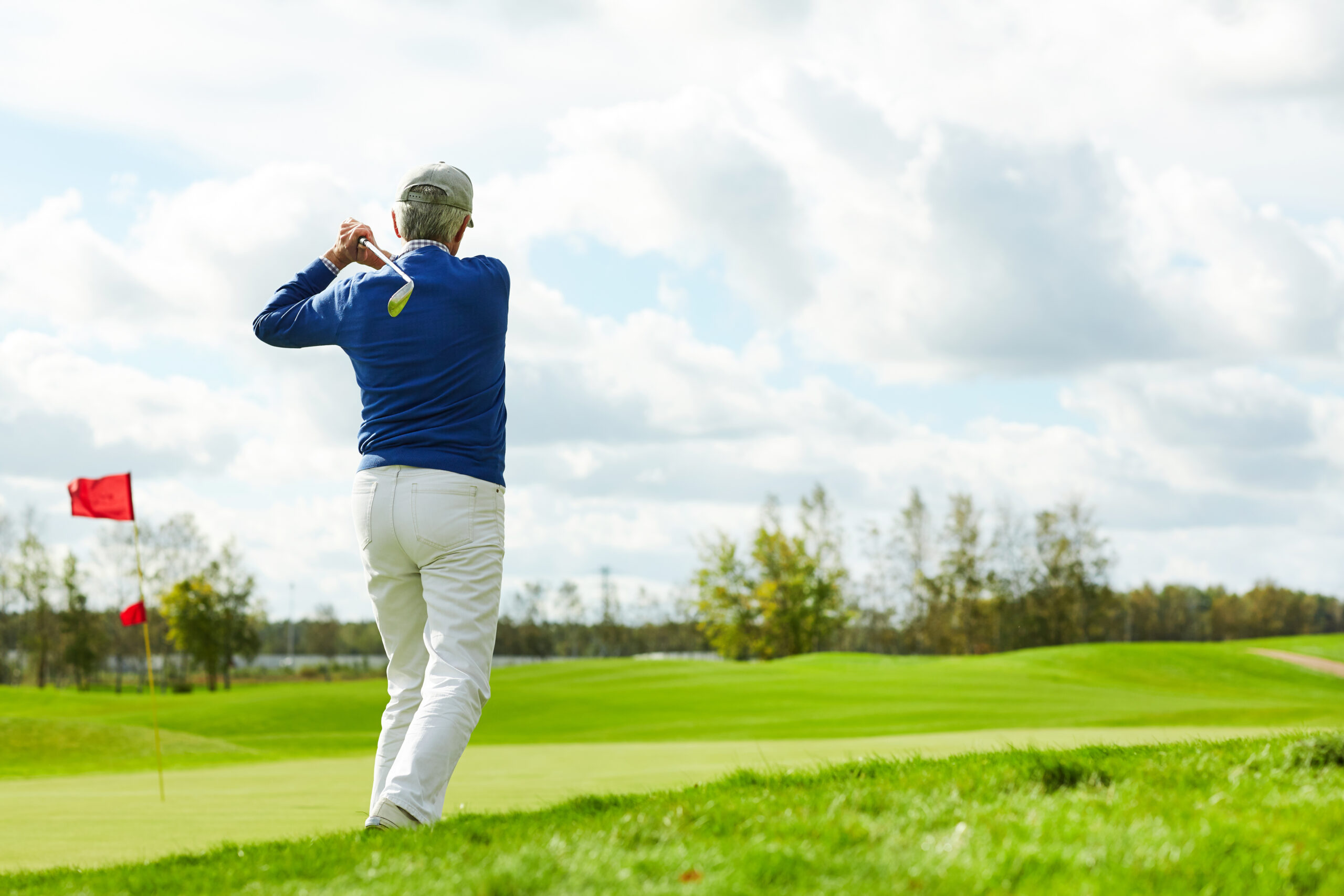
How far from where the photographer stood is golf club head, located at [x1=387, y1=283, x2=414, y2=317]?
191 inches

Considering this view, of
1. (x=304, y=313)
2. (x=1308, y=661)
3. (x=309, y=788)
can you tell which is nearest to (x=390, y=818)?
(x=304, y=313)

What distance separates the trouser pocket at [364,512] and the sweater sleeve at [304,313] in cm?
74

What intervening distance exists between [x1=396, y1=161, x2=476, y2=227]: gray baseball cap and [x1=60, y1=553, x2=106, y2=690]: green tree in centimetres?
7033

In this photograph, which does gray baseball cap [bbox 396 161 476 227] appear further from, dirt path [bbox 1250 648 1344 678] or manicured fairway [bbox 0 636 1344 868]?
dirt path [bbox 1250 648 1344 678]

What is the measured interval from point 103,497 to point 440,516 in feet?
30.3

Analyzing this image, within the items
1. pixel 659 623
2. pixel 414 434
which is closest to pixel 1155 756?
pixel 414 434

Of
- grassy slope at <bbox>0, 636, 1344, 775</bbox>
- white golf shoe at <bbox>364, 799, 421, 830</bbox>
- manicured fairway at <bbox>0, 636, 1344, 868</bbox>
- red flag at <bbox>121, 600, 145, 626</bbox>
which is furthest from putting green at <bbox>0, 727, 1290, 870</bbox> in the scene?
grassy slope at <bbox>0, 636, 1344, 775</bbox>

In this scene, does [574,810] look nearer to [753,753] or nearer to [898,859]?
[898,859]

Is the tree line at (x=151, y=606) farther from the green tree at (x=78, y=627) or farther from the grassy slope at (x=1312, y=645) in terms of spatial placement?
the grassy slope at (x=1312, y=645)

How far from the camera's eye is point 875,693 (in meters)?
28.7

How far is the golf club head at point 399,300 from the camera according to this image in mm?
4844

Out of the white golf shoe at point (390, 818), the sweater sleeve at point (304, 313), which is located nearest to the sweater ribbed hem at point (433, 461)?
the sweater sleeve at point (304, 313)

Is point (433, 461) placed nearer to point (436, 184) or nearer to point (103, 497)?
point (436, 184)

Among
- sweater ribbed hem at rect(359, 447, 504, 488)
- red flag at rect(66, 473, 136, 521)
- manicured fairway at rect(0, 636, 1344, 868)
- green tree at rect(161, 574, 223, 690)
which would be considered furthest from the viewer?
green tree at rect(161, 574, 223, 690)
